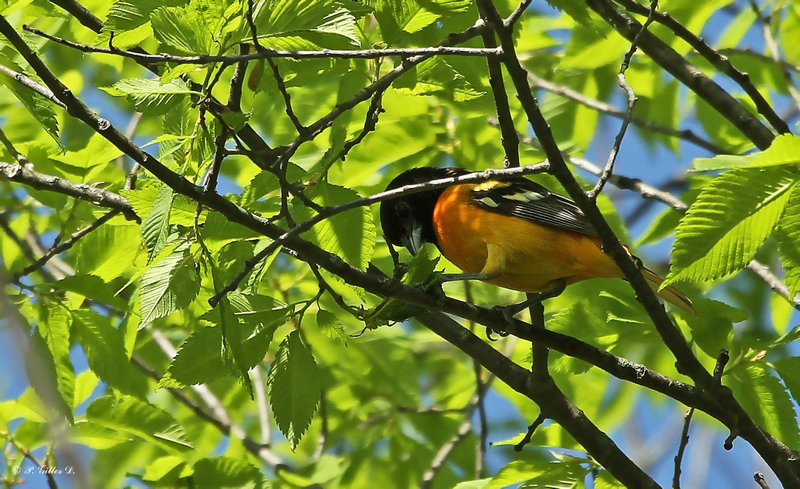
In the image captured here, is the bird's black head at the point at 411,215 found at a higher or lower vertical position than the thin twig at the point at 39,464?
higher

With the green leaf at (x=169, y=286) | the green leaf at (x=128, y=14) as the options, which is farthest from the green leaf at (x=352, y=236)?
the green leaf at (x=128, y=14)

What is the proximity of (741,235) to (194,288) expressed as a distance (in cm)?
169

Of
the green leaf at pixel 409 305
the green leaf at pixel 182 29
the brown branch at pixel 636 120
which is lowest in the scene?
the green leaf at pixel 409 305

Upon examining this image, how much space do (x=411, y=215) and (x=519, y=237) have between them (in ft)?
2.82

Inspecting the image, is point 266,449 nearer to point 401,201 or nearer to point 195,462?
point 195,462

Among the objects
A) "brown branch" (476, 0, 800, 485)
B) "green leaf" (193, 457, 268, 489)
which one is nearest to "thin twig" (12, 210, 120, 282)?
Answer: "green leaf" (193, 457, 268, 489)

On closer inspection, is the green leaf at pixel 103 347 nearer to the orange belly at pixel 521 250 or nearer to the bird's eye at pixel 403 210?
the orange belly at pixel 521 250

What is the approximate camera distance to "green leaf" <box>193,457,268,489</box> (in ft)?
13.7

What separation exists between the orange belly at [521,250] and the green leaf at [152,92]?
86.5 inches

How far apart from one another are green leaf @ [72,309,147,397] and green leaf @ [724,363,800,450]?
2.45 m

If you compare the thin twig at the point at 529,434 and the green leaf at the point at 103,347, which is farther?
the thin twig at the point at 529,434

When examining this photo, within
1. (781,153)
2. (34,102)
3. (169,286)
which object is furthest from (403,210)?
(781,153)

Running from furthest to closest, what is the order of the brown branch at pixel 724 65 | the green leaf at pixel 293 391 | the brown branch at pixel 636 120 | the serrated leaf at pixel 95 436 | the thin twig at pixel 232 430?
the brown branch at pixel 636 120 < the thin twig at pixel 232 430 < the brown branch at pixel 724 65 < the serrated leaf at pixel 95 436 < the green leaf at pixel 293 391

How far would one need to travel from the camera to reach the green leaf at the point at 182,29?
2.61 m
